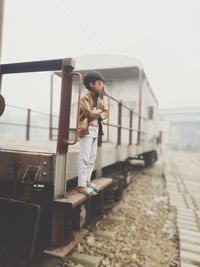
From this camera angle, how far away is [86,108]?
268 centimetres

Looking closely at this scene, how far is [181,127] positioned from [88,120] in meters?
45.6

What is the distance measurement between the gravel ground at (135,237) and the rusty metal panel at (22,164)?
1210 mm

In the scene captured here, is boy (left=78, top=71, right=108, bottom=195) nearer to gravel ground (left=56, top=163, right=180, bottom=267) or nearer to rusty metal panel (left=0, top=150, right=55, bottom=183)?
rusty metal panel (left=0, top=150, right=55, bottom=183)

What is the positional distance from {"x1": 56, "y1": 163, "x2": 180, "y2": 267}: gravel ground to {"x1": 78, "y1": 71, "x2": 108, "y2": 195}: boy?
3.46ft

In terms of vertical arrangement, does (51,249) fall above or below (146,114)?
below

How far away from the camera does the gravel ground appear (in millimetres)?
3061

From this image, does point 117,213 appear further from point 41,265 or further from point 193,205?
point 41,265

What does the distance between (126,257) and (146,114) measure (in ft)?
22.7

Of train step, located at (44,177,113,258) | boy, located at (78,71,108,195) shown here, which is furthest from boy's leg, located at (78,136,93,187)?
train step, located at (44,177,113,258)

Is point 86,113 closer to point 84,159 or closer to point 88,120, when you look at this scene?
point 88,120

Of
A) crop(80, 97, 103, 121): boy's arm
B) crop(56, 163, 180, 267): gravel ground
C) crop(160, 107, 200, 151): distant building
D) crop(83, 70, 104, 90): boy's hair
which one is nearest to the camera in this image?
crop(80, 97, 103, 121): boy's arm

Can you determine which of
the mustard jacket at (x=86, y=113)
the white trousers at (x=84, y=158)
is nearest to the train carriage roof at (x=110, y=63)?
the mustard jacket at (x=86, y=113)

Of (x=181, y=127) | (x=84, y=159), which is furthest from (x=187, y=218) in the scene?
(x=181, y=127)

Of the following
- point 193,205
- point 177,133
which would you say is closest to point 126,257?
point 193,205
